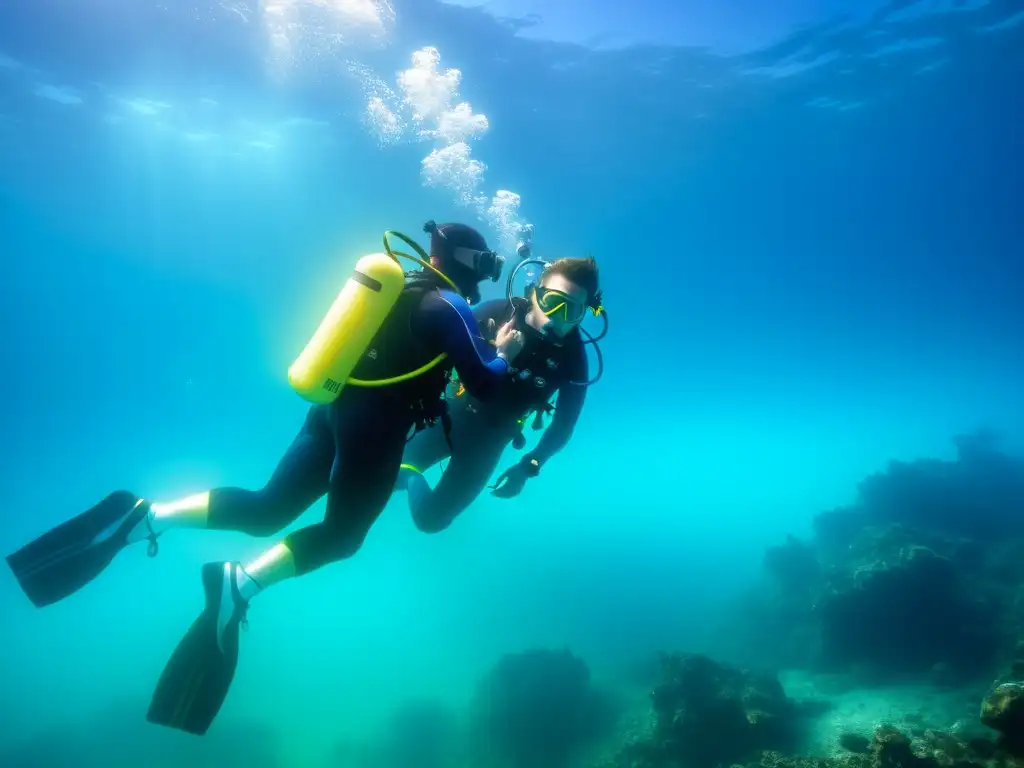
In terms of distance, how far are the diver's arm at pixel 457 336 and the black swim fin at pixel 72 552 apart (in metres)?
2.91

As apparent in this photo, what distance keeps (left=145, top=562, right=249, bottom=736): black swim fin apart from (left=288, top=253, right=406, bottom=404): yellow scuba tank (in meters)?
1.70

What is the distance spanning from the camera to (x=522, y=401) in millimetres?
5695

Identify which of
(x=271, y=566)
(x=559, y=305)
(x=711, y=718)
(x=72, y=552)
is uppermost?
(x=559, y=305)

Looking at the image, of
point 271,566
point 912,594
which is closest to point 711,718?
point 912,594

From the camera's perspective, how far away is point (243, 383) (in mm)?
62500

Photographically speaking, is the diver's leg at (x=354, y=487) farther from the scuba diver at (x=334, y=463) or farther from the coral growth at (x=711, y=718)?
the coral growth at (x=711, y=718)

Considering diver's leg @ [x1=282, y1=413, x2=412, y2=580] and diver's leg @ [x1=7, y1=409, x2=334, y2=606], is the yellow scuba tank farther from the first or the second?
diver's leg @ [x1=7, y1=409, x2=334, y2=606]

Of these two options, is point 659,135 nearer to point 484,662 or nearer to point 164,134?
point 484,662

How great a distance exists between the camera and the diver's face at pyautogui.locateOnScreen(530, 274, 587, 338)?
4.88 m

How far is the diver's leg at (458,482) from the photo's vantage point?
6.60m

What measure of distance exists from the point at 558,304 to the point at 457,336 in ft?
5.59

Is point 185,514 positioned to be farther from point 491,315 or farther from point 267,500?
point 491,315

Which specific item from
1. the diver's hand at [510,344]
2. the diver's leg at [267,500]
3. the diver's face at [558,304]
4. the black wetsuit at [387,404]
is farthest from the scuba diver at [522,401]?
the diver's leg at [267,500]

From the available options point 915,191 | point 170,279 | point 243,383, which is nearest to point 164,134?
point 170,279
